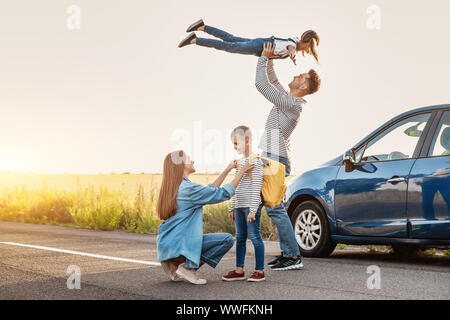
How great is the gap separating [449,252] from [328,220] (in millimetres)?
2020

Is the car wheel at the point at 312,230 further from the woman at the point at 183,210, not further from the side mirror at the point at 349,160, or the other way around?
the woman at the point at 183,210

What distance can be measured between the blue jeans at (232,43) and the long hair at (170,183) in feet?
6.60

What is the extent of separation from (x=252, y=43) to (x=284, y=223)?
2.21 m

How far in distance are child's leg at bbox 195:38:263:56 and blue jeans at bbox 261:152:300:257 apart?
4.54ft

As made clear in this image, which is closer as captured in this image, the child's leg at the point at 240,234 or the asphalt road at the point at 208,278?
the asphalt road at the point at 208,278

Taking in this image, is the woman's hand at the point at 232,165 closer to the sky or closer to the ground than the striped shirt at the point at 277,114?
closer to the ground

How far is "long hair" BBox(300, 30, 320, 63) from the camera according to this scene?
768cm

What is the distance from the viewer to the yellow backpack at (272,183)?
7.24 m

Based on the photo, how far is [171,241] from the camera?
6688 millimetres

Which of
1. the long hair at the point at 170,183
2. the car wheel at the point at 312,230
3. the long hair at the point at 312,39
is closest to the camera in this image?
the long hair at the point at 170,183

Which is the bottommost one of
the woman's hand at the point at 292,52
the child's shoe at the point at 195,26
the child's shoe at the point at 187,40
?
the woman's hand at the point at 292,52

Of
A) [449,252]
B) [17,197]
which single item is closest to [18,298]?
[449,252]

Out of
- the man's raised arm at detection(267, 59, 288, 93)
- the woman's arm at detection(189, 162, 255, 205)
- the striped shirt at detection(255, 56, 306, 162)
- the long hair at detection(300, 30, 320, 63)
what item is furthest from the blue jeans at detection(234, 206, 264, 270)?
the long hair at detection(300, 30, 320, 63)

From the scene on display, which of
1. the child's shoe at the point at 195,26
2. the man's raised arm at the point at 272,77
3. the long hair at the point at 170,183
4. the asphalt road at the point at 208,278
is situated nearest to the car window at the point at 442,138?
the asphalt road at the point at 208,278
